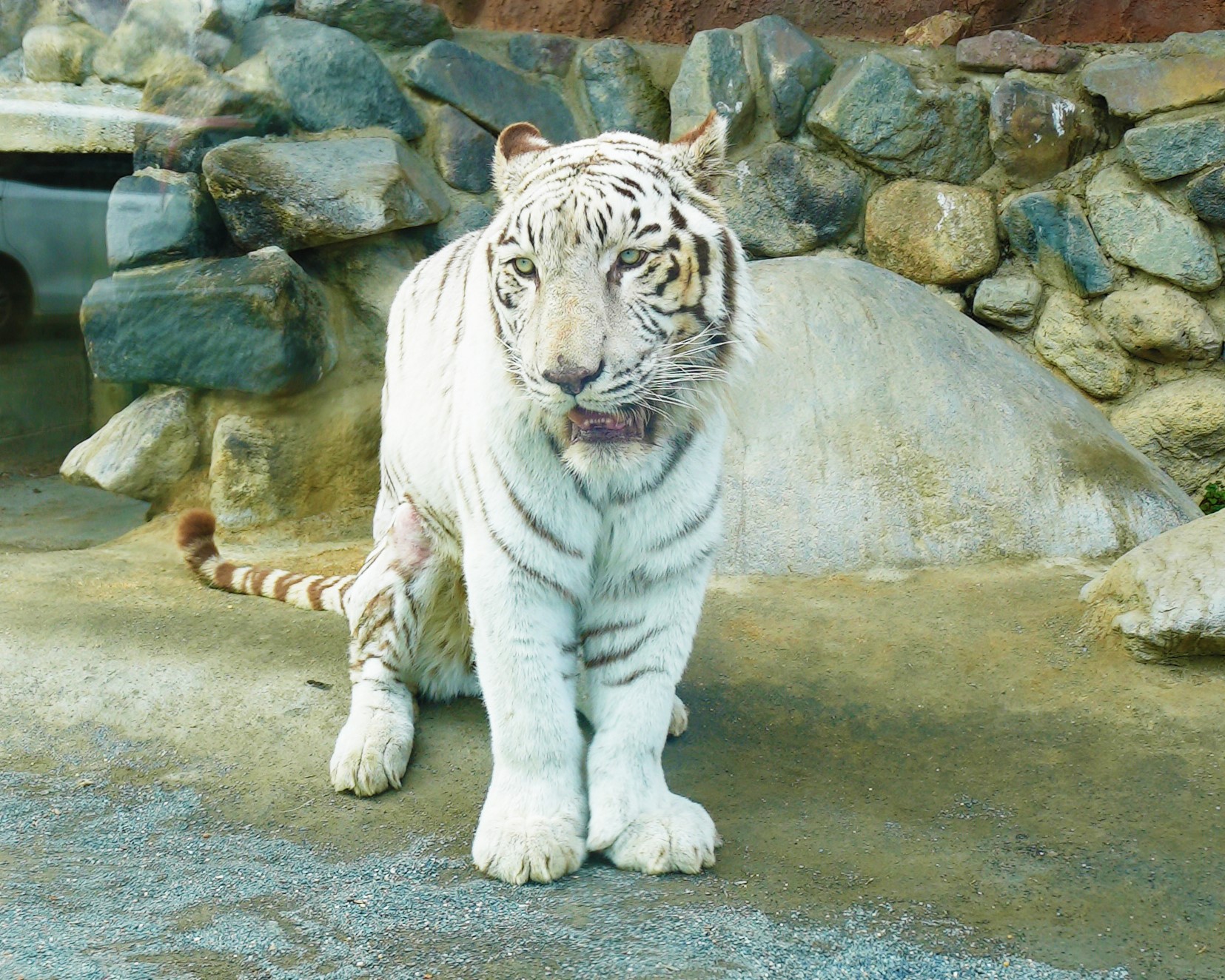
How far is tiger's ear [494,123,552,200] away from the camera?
2568 mm

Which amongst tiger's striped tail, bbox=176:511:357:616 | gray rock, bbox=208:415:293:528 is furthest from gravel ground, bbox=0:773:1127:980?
gray rock, bbox=208:415:293:528

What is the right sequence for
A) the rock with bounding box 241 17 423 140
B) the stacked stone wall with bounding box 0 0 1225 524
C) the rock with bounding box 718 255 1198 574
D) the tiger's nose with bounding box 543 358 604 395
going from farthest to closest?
the rock with bounding box 241 17 423 140 < the stacked stone wall with bounding box 0 0 1225 524 < the rock with bounding box 718 255 1198 574 < the tiger's nose with bounding box 543 358 604 395

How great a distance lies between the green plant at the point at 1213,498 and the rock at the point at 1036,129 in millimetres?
1497

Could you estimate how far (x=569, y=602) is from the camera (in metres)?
2.54

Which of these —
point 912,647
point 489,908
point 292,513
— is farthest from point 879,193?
point 489,908

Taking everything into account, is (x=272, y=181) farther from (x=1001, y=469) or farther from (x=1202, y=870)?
(x=1202, y=870)

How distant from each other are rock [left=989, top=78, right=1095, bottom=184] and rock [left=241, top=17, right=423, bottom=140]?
259 centimetres

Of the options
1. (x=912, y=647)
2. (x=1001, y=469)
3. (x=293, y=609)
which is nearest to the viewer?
(x=912, y=647)

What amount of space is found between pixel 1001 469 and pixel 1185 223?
1.43m

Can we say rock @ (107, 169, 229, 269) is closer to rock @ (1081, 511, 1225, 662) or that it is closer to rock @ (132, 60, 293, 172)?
rock @ (132, 60, 293, 172)

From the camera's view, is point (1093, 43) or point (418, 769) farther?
point (1093, 43)

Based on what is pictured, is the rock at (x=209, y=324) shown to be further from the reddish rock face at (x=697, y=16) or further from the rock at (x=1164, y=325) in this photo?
the rock at (x=1164, y=325)

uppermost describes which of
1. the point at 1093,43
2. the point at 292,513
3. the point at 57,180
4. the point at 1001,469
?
the point at 1093,43

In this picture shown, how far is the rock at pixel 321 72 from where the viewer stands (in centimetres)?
483
